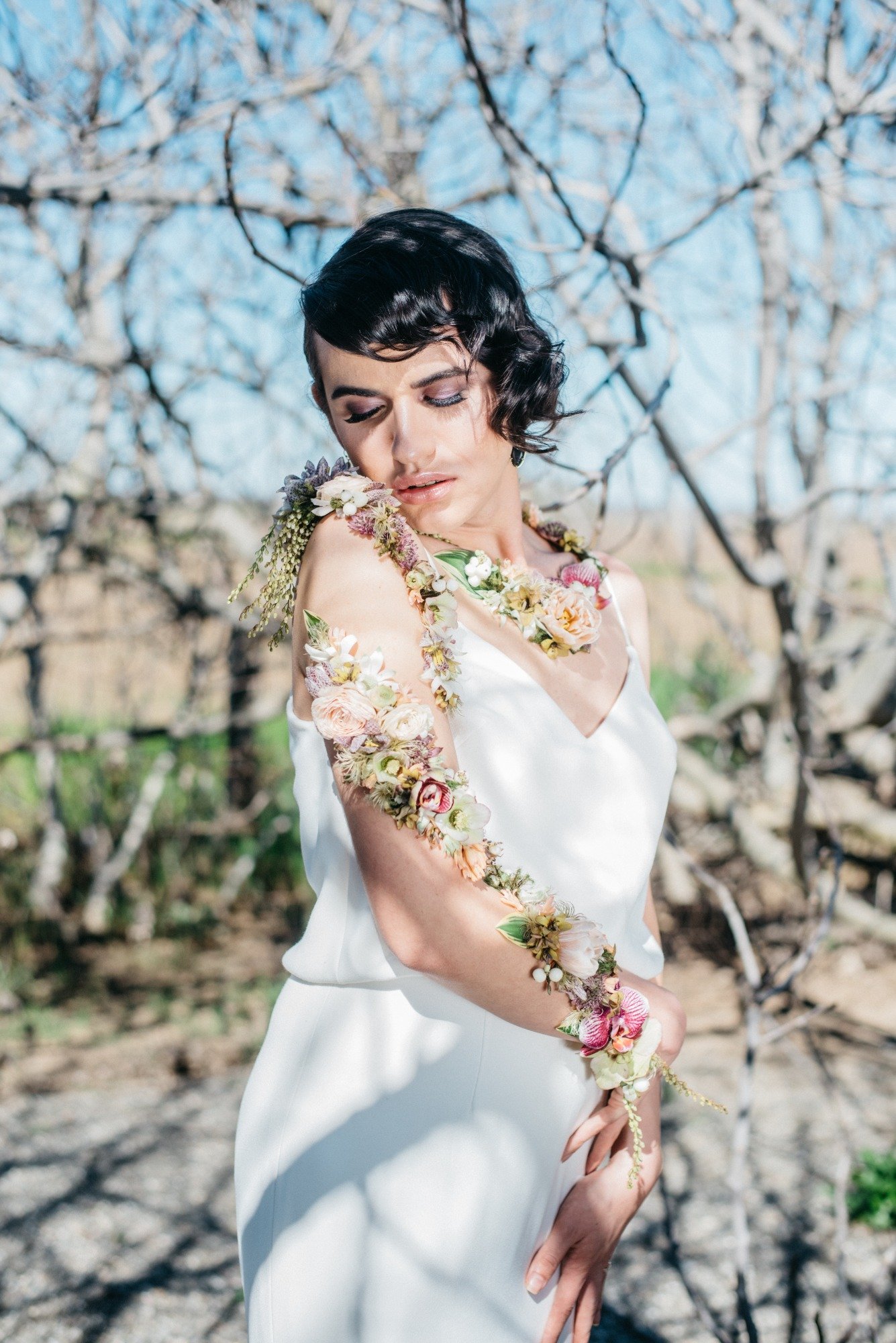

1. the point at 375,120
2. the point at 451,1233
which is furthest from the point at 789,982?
the point at 375,120

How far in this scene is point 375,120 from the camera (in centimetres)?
363

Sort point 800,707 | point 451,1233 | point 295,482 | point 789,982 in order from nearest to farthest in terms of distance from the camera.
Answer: point 451,1233 < point 295,482 < point 789,982 < point 800,707

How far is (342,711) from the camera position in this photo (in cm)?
108

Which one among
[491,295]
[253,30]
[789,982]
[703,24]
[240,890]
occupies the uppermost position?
[253,30]

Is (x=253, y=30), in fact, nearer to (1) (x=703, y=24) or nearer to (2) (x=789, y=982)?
(1) (x=703, y=24)

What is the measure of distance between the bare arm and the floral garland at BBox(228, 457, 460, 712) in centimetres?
1

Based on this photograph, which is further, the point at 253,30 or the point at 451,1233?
the point at 253,30

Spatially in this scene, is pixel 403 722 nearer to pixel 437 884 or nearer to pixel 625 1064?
pixel 437 884

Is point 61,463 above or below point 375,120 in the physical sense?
below

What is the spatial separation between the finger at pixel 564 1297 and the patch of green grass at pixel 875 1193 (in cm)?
171

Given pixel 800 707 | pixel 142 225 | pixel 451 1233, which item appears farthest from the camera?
pixel 142 225

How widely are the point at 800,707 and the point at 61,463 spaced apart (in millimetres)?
2688

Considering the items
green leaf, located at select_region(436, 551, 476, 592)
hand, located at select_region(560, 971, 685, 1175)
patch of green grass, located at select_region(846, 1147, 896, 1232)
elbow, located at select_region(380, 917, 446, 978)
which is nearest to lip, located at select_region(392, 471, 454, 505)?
green leaf, located at select_region(436, 551, 476, 592)

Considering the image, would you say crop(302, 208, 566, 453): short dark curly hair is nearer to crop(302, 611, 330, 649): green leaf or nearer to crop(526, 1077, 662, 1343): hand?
crop(302, 611, 330, 649): green leaf
